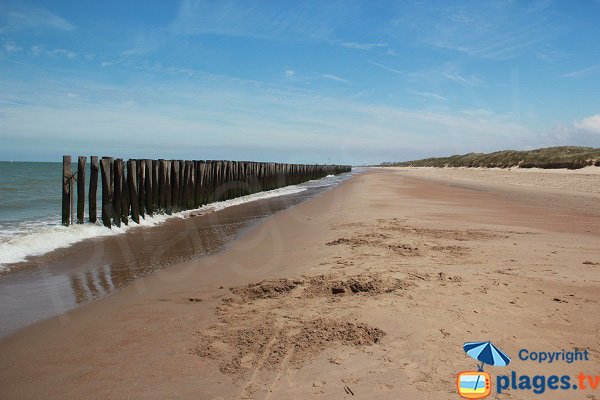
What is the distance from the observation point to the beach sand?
9.34 ft

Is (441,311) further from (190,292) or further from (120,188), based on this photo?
(120,188)

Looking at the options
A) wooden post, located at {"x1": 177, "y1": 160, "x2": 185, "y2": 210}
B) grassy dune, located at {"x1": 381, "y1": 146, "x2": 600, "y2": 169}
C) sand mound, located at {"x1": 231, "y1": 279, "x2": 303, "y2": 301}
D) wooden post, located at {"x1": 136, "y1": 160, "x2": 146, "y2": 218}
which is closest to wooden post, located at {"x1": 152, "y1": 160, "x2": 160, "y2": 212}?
wooden post, located at {"x1": 136, "y1": 160, "x2": 146, "y2": 218}

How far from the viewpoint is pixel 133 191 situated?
488 inches

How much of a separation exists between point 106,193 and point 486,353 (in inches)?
417

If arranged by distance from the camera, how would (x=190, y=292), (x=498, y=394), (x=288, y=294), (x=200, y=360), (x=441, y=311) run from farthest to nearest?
1. (x=190, y=292)
2. (x=288, y=294)
3. (x=441, y=311)
4. (x=200, y=360)
5. (x=498, y=394)

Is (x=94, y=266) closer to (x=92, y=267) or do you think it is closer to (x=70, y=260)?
(x=92, y=267)

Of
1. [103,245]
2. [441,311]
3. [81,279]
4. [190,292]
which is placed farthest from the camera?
[103,245]

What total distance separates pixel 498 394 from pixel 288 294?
8.40ft

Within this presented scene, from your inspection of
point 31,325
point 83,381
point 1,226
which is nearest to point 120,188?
point 1,226

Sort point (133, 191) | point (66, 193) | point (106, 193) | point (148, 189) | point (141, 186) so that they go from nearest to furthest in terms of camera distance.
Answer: point (66, 193) < point (106, 193) < point (133, 191) < point (141, 186) < point (148, 189)

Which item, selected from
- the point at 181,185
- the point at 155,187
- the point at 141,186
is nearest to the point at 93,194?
the point at 141,186

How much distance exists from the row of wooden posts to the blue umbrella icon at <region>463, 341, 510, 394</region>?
969 cm

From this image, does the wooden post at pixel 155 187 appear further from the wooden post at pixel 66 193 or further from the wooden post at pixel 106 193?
the wooden post at pixel 66 193

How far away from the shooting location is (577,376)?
9.04ft
